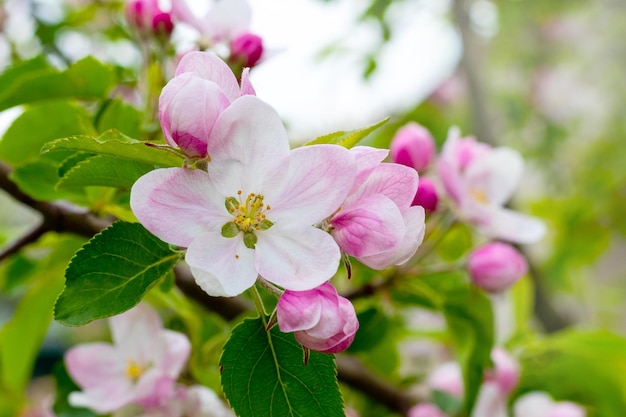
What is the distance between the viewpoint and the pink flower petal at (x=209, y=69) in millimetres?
386

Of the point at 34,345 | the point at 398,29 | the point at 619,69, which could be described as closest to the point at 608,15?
the point at 619,69

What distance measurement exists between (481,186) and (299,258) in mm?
359

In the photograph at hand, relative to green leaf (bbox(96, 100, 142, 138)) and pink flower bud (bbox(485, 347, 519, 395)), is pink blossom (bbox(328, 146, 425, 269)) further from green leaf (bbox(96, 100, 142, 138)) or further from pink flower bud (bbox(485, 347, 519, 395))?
pink flower bud (bbox(485, 347, 519, 395))

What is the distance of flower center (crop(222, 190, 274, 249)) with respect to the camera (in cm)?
40

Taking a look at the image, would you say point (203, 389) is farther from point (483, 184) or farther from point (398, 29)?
point (398, 29)

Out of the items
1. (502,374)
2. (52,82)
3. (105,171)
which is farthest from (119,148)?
(502,374)

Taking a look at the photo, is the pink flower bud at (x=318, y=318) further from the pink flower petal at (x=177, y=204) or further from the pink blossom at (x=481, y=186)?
the pink blossom at (x=481, y=186)

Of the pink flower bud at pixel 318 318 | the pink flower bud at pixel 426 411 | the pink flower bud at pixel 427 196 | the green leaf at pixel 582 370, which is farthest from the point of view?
the green leaf at pixel 582 370

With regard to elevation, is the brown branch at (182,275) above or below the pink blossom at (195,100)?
below

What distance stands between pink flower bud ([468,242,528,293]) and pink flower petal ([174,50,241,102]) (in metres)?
0.36

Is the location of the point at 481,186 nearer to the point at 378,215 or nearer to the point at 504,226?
the point at 504,226

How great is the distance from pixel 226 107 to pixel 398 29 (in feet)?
4.52

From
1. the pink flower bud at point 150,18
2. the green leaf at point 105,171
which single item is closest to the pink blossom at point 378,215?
the green leaf at point 105,171

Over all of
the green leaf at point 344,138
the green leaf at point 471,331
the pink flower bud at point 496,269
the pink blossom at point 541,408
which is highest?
the green leaf at point 344,138
